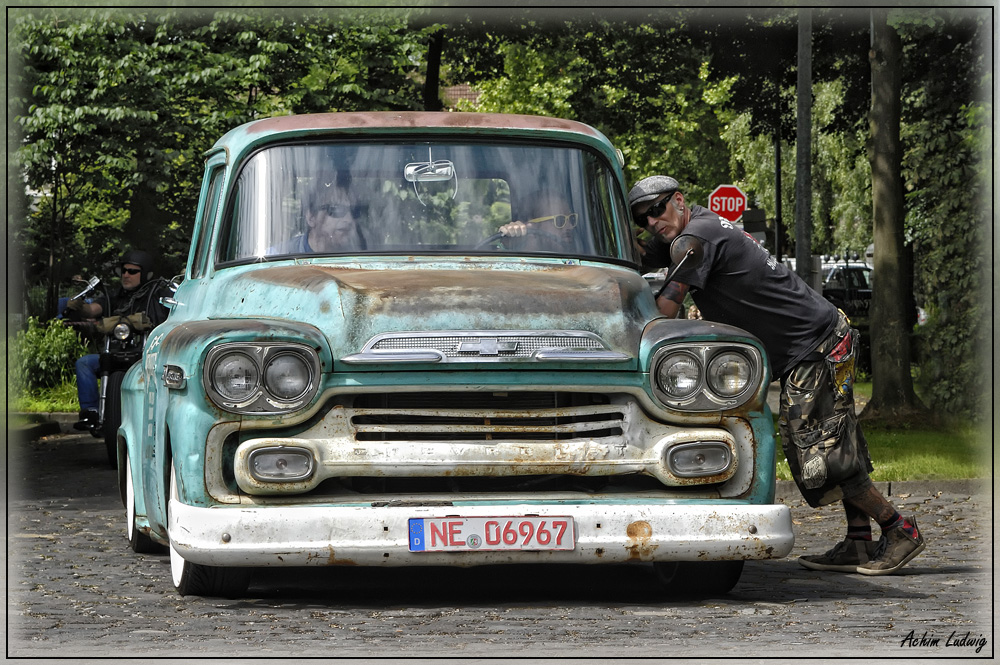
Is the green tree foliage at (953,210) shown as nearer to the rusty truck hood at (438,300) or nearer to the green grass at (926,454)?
the green grass at (926,454)

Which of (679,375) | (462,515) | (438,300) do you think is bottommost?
(462,515)

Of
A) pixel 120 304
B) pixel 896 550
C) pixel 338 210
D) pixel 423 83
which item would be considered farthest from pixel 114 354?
pixel 423 83

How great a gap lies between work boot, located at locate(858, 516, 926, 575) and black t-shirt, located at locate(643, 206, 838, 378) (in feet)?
3.18

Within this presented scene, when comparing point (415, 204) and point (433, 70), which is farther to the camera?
point (433, 70)

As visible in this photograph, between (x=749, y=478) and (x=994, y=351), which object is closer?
(x=749, y=478)

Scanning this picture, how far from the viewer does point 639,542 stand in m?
6.02

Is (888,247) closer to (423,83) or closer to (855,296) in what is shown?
(423,83)

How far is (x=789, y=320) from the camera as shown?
24.8ft

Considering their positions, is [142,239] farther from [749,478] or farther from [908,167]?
[749,478]

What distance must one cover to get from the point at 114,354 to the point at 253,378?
899 cm

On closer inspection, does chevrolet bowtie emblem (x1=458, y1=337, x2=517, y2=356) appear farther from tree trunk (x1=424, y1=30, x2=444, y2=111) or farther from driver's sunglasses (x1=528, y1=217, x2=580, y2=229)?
tree trunk (x1=424, y1=30, x2=444, y2=111)

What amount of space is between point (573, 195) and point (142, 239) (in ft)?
52.2

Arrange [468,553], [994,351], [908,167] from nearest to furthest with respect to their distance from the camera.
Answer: [468,553] < [994,351] < [908,167]

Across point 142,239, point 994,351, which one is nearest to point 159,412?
point 994,351
